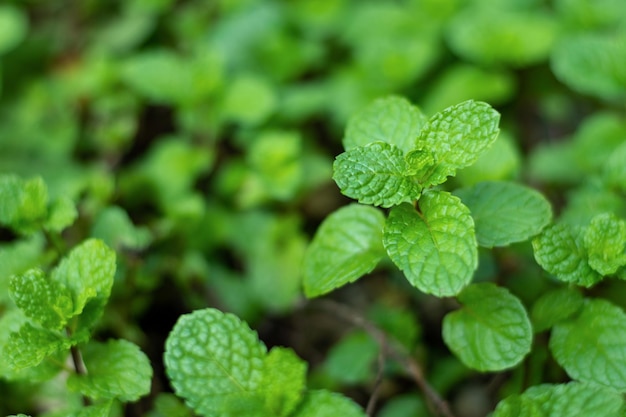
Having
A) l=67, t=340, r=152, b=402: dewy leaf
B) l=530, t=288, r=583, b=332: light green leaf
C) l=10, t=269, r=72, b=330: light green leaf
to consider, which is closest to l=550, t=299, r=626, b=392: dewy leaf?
l=530, t=288, r=583, b=332: light green leaf

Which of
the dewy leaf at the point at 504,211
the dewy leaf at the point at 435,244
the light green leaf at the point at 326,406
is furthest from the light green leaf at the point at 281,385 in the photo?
the dewy leaf at the point at 504,211

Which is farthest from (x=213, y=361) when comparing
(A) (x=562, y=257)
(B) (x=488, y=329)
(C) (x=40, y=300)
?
(A) (x=562, y=257)

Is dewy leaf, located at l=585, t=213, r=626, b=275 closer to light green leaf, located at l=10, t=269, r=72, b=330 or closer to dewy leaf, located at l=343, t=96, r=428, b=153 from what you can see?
dewy leaf, located at l=343, t=96, r=428, b=153

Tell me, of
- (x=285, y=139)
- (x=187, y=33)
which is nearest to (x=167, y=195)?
(x=285, y=139)

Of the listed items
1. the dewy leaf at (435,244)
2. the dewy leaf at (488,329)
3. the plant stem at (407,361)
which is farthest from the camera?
the plant stem at (407,361)

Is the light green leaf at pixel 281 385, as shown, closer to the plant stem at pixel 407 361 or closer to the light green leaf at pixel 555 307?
the plant stem at pixel 407 361

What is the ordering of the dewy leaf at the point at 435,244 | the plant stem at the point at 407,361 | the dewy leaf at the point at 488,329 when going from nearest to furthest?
1. the dewy leaf at the point at 435,244
2. the dewy leaf at the point at 488,329
3. the plant stem at the point at 407,361

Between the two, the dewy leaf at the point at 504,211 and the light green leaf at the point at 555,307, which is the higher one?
the dewy leaf at the point at 504,211

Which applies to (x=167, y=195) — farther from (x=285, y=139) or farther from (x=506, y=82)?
(x=506, y=82)
